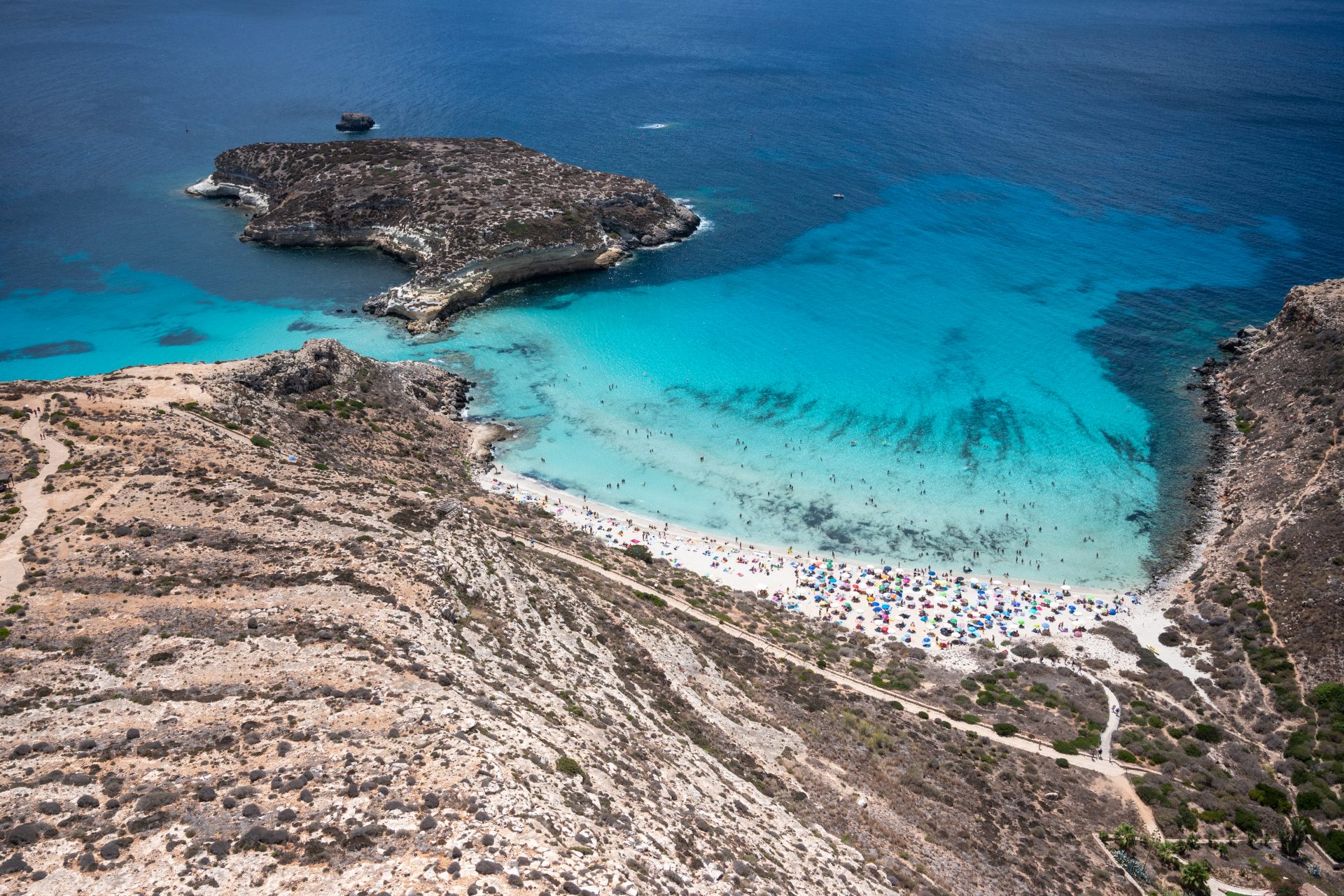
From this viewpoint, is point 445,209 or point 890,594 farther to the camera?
point 445,209

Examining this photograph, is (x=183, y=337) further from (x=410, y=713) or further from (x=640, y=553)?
(x=410, y=713)

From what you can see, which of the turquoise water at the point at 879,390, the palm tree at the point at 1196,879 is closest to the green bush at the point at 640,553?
the turquoise water at the point at 879,390

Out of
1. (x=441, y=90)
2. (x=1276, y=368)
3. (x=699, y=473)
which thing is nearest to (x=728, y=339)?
(x=699, y=473)

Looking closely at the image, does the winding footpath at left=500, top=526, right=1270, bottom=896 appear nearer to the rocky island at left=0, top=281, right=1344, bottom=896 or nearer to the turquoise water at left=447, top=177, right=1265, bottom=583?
the rocky island at left=0, top=281, right=1344, bottom=896

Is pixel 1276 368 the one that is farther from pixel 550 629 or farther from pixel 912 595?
pixel 550 629

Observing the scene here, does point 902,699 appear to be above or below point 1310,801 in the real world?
below

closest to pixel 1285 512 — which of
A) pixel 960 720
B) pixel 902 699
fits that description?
pixel 960 720
